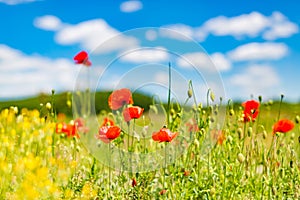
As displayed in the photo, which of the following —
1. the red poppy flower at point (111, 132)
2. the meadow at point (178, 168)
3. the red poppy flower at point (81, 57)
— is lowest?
the meadow at point (178, 168)

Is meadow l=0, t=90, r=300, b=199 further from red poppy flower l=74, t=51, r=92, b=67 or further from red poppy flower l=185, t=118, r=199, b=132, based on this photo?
red poppy flower l=74, t=51, r=92, b=67

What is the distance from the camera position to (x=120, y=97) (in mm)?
3109

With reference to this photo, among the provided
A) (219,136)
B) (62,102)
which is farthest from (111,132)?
(62,102)

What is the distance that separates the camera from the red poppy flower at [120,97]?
3.09 meters

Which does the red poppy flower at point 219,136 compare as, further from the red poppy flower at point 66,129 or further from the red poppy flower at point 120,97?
the red poppy flower at point 66,129

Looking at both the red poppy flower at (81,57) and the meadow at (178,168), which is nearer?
the meadow at (178,168)

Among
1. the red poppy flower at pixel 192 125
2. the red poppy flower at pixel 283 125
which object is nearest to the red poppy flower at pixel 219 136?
the red poppy flower at pixel 192 125

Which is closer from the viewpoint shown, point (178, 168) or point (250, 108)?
point (178, 168)

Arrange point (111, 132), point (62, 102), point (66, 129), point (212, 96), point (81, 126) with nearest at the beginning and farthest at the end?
point (111, 132) → point (212, 96) → point (66, 129) → point (81, 126) → point (62, 102)

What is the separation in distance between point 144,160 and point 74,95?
783mm

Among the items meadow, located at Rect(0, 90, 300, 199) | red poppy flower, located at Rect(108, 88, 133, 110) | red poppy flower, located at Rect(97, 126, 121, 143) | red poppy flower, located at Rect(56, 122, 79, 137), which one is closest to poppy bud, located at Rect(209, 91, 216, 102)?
meadow, located at Rect(0, 90, 300, 199)

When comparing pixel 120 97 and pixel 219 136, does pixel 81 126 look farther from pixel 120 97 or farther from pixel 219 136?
pixel 219 136

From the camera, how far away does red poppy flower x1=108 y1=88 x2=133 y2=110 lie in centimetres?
309

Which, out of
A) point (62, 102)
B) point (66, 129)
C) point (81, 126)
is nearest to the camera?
point (66, 129)
